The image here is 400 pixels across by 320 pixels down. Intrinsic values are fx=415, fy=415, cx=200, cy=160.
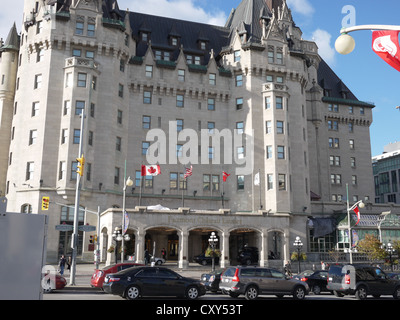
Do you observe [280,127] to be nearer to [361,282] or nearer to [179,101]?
[179,101]

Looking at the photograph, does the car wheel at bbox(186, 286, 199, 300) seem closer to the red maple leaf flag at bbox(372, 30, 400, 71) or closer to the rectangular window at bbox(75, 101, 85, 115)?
the red maple leaf flag at bbox(372, 30, 400, 71)

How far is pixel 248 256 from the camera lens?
1882 inches

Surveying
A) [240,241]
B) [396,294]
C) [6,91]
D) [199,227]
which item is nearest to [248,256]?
[199,227]

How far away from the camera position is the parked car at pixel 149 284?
19.4 m

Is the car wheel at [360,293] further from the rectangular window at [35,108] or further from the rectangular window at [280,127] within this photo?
the rectangular window at [35,108]

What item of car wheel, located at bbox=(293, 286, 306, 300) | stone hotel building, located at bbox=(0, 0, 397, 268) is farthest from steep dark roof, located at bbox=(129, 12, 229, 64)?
car wheel, located at bbox=(293, 286, 306, 300)

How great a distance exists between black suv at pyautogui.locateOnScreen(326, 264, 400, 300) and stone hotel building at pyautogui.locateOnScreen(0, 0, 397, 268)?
22.0m

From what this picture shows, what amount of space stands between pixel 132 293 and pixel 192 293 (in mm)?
2938

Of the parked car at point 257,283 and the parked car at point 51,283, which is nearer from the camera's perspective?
the parked car at point 257,283

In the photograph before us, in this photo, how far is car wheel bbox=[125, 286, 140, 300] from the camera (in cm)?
1941

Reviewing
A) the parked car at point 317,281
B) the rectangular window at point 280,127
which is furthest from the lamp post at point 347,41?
the rectangular window at point 280,127

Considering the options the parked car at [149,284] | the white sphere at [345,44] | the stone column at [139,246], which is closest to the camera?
the white sphere at [345,44]

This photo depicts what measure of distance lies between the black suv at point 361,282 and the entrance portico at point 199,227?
21.9 metres
